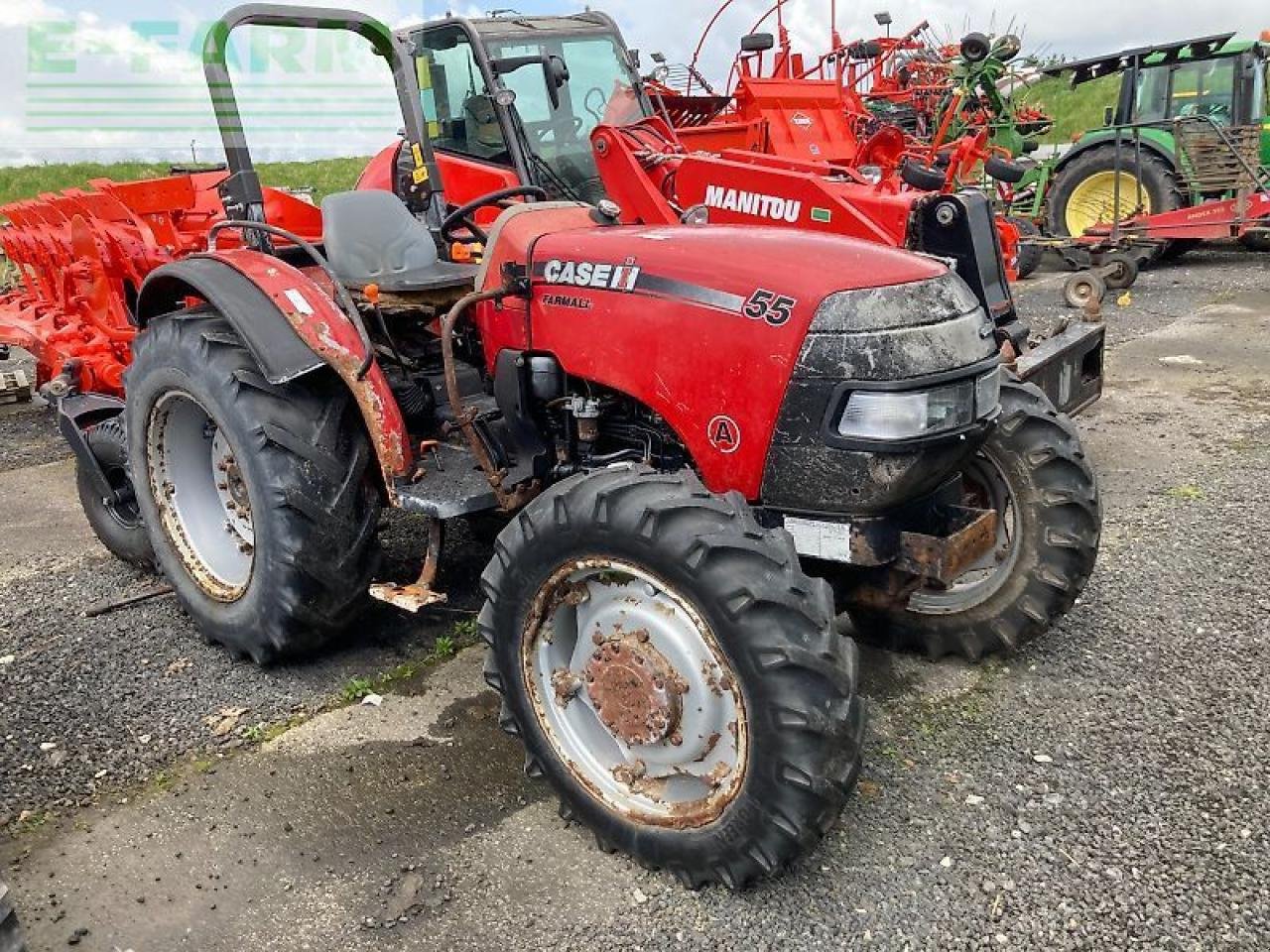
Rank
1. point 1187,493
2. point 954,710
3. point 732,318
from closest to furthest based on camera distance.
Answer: point 732,318 → point 954,710 → point 1187,493

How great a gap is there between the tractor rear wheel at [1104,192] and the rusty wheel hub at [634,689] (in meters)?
9.82

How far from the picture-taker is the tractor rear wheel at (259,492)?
3033 mm

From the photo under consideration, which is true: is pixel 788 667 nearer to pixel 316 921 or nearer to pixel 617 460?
pixel 617 460

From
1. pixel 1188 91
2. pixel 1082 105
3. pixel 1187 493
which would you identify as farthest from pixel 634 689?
pixel 1082 105

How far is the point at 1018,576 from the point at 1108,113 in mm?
11335

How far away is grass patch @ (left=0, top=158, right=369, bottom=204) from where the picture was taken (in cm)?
1750

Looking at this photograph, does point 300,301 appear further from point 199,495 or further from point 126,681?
point 126,681

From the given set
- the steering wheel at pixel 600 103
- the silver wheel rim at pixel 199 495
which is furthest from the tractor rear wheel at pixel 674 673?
the steering wheel at pixel 600 103

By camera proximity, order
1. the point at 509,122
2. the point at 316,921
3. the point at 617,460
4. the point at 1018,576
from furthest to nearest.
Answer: the point at 509,122
the point at 1018,576
the point at 617,460
the point at 316,921

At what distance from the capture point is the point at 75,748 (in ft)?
9.68

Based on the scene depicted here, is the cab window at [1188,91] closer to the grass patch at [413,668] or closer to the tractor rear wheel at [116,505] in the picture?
the grass patch at [413,668]

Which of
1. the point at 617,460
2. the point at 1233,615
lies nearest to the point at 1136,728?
the point at 1233,615

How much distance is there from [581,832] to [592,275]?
54.9 inches

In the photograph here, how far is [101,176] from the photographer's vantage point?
1736cm
